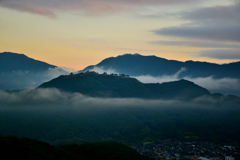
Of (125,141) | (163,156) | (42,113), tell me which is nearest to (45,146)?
(163,156)

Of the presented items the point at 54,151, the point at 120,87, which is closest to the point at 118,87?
the point at 120,87

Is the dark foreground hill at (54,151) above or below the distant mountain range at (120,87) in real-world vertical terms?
below

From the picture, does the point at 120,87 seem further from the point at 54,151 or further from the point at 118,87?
the point at 54,151

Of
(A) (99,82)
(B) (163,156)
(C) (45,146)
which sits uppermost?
(A) (99,82)

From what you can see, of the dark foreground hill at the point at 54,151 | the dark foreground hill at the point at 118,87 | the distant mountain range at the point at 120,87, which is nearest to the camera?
the dark foreground hill at the point at 54,151

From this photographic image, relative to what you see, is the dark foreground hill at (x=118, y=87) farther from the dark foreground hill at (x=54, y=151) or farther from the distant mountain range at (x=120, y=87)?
the dark foreground hill at (x=54, y=151)

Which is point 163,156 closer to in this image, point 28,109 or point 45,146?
point 45,146

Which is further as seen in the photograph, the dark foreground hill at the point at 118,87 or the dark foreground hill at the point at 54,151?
the dark foreground hill at the point at 118,87

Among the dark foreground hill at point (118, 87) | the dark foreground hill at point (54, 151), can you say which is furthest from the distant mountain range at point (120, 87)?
the dark foreground hill at point (54, 151)
